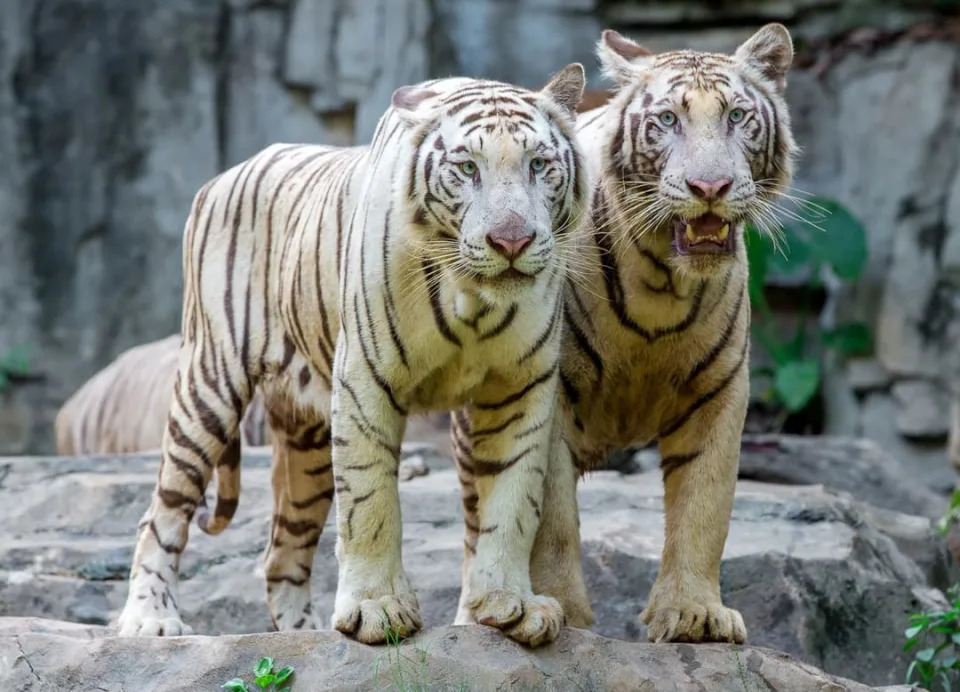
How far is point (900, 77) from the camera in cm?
980

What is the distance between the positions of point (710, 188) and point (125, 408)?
5.63 metres

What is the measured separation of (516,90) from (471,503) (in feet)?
4.35

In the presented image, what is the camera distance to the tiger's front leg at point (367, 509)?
137 inches

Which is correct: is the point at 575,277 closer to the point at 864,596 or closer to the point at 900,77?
the point at 864,596

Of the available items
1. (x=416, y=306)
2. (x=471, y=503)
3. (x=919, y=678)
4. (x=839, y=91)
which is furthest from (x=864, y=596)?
(x=839, y=91)

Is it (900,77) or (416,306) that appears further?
(900,77)

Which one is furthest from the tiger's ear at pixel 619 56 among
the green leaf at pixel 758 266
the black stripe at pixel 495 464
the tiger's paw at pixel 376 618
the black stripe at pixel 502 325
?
the green leaf at pixel 758 266

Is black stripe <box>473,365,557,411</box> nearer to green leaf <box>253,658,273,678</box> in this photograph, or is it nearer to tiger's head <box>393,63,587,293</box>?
tiger's head <box>393,63,587,293</box>

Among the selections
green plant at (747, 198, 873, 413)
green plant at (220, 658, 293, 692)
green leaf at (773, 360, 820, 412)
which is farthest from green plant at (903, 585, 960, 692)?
green leaf at (773, 360, 820, 412)

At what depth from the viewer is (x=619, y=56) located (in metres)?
3.96

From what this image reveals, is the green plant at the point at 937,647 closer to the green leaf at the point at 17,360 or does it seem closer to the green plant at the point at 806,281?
the green plant at the point at 806,281

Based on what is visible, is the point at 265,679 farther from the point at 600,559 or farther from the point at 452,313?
the point at 600,559

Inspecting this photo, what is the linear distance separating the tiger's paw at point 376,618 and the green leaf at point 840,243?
653 cm

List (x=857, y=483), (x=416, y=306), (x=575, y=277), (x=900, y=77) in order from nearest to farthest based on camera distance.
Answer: (x=416, y=306) < (x=575, y=277) < (x=857, y=483) < (x=900, y=77)
